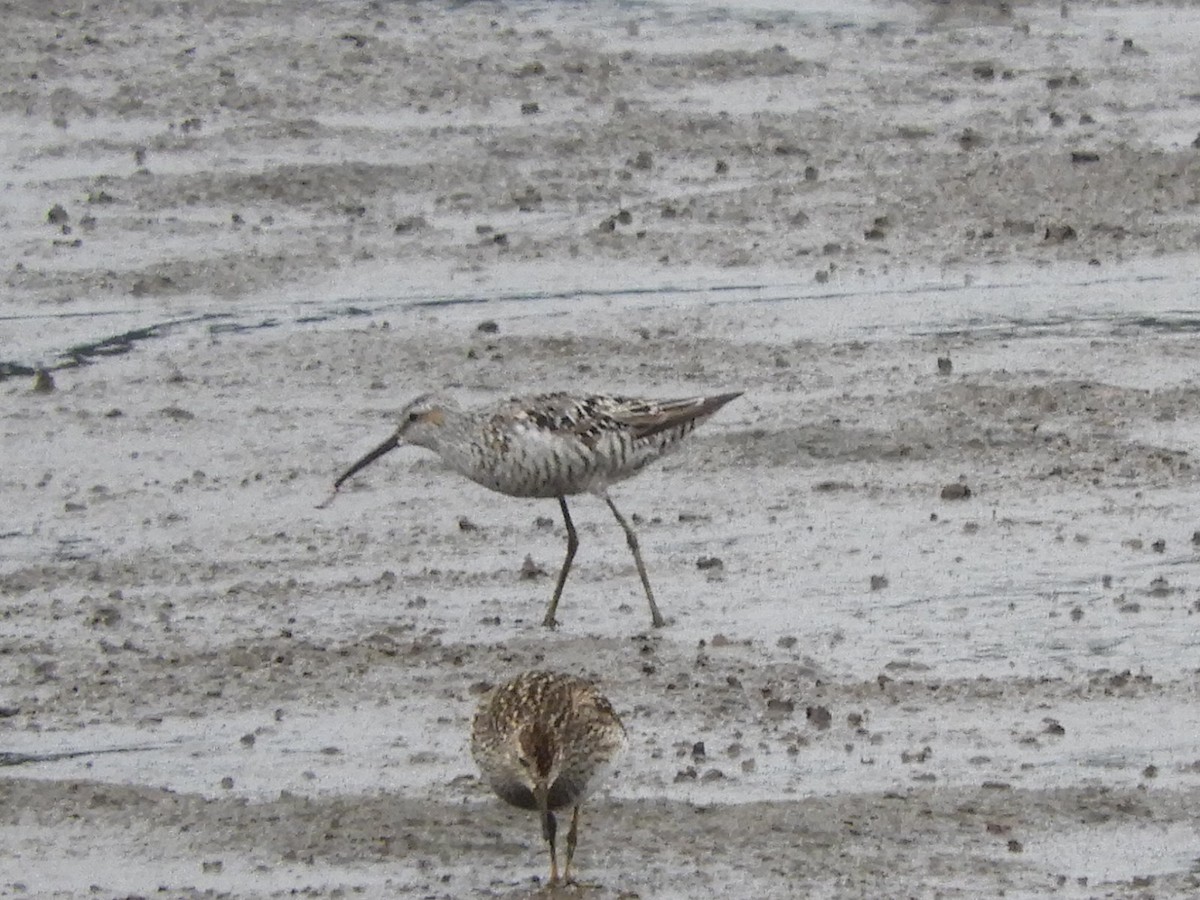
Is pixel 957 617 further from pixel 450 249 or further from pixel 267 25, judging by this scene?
pixel 267 25

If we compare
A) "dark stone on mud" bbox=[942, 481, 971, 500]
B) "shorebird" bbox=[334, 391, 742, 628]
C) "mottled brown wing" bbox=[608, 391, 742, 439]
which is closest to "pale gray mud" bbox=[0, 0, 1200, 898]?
"dark stone on mud" bbox=[942, 481, 971, 500]

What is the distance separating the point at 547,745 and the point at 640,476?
421 cm

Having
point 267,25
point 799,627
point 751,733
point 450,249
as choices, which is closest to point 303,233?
point 450,249

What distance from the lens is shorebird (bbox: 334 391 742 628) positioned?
34.9ft

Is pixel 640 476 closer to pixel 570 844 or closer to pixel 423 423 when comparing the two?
pixel 423 423

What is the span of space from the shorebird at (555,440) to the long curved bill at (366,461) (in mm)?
190

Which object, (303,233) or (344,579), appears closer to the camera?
(344,579)

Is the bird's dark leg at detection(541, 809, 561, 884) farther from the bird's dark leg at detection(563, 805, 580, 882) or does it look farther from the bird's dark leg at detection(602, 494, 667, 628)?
the bird's dark leg at detection(602, 494, 667, 628)

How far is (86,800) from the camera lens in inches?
338

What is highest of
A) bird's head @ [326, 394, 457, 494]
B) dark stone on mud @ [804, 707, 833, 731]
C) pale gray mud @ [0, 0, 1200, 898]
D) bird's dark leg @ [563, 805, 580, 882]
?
bird's head @ [326, 394, 457, 494]

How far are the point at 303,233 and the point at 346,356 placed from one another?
213 centimetres

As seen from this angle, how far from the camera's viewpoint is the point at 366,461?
11.4 meters

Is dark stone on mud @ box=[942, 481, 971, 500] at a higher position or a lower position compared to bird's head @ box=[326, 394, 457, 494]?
lower

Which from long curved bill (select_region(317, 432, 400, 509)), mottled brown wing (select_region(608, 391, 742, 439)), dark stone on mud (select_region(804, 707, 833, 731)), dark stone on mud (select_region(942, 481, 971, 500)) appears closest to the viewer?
dark stone on mud (select_region(804, 707, 833, 731))
